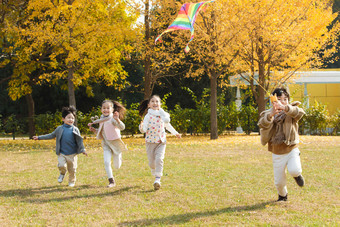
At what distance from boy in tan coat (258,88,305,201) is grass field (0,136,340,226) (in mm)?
368

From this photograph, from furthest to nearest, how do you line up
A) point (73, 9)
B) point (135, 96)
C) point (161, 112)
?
point (135, 96)
point (73, 9)
point (161, 112)

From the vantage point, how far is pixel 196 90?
28375mm

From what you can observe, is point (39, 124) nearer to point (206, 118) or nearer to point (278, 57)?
point (206, 118)

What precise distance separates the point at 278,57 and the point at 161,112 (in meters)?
13.6

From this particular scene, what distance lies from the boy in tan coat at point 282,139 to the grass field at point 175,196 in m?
0.37

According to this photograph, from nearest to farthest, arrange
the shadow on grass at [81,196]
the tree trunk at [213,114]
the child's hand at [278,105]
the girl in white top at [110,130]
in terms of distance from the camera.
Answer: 1. the child's hand at [278,105]
2. the shadow on grass at [81,196]
3. the girl in white top at [110,130]
4. the tree trunk at [213,114]

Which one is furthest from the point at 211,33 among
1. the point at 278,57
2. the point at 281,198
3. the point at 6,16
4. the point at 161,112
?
the point at 281,198

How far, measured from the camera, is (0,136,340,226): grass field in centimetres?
481

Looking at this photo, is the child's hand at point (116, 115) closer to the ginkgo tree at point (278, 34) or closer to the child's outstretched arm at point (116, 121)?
the child's outstretched arm at point (116, 121)

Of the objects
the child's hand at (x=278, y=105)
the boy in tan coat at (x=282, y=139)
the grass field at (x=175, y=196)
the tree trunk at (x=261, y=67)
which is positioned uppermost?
the tree trunk at (x=261, y=67)

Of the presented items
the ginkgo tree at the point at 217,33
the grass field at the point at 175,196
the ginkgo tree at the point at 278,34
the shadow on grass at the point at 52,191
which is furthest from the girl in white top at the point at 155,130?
the ginkgo tree at the point at 278,34

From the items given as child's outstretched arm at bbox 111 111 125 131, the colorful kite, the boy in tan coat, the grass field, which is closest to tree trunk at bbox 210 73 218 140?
the grass field

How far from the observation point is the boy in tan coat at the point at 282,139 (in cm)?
537

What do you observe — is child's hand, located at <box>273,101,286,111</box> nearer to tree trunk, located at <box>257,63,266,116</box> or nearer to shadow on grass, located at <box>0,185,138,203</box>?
shadow on grass, located at <box>0,185,138,203</box>
